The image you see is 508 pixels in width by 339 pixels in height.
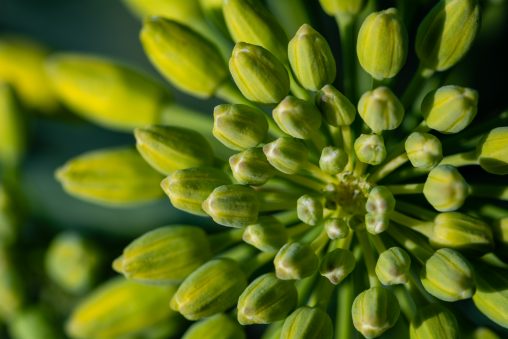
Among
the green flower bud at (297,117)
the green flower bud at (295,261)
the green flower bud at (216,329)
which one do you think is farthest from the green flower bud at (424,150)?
the green flower bud at (216,329)

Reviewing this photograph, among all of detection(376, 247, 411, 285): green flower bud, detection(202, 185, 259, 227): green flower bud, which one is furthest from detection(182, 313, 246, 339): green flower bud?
detection(376, 247, 411, 285): green flower bud

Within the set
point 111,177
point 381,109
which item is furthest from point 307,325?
point 111,177

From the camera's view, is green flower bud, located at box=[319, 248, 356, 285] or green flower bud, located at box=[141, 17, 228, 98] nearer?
green flower bud, located at box=[319, 248, 356, 285]

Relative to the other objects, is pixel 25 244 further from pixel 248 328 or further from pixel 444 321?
pixel 444 321

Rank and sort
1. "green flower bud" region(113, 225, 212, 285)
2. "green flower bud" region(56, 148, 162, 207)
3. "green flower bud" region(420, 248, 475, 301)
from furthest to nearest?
"green flower bud" region(56, 148, 162, 207) < "green flower bud" region(113, 225, 212, 285) < "green flower bud" region(420, 248, 475, 301)

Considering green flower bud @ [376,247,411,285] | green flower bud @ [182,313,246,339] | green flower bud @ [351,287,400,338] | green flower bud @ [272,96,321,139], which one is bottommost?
green flower bud @ [182,313,246,339]

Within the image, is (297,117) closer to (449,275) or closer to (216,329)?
(449,275)

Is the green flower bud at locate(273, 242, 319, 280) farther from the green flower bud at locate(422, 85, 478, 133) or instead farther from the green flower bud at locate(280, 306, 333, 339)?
the green flower bud at locate(422, 85, 478, 133)
